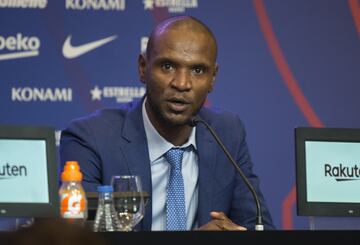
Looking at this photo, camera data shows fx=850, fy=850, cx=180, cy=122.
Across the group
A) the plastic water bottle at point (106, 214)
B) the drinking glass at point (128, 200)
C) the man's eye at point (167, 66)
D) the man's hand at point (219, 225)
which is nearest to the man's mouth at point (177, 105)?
the man's eye at point (167, 66)

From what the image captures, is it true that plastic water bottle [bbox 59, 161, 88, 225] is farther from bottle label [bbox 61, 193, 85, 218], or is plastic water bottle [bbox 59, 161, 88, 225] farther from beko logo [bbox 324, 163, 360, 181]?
beko logo [bbox 324, 163, 360, 181]

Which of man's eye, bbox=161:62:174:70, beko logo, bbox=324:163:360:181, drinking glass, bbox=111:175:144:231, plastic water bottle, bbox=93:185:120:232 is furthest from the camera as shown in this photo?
man's eye, bbox=161:62:174:70

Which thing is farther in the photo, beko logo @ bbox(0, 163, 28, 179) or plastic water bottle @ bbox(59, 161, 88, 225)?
beko logo @ bbox(0, 163, 28, 179)

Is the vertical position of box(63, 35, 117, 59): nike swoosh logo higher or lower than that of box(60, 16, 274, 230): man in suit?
higher

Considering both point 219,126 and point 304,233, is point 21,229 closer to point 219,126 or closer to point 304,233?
point 304,233

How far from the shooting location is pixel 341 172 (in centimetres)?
317

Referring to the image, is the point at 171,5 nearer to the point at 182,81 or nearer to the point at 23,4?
the point at 23,4

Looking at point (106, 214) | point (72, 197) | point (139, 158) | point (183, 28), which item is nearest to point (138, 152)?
point (139, 158)

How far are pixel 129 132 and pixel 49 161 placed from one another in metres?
0.76

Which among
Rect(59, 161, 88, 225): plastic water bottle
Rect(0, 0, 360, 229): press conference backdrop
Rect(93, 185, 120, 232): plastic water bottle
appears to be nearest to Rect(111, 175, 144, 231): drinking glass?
Rect(93, 185, 120, 232): plastic water bottle

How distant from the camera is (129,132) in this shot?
342 cm

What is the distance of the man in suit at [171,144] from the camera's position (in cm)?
329

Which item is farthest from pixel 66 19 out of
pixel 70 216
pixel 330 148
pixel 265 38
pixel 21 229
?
pixel 21 229

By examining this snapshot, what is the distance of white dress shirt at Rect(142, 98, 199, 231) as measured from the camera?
10.7ft
